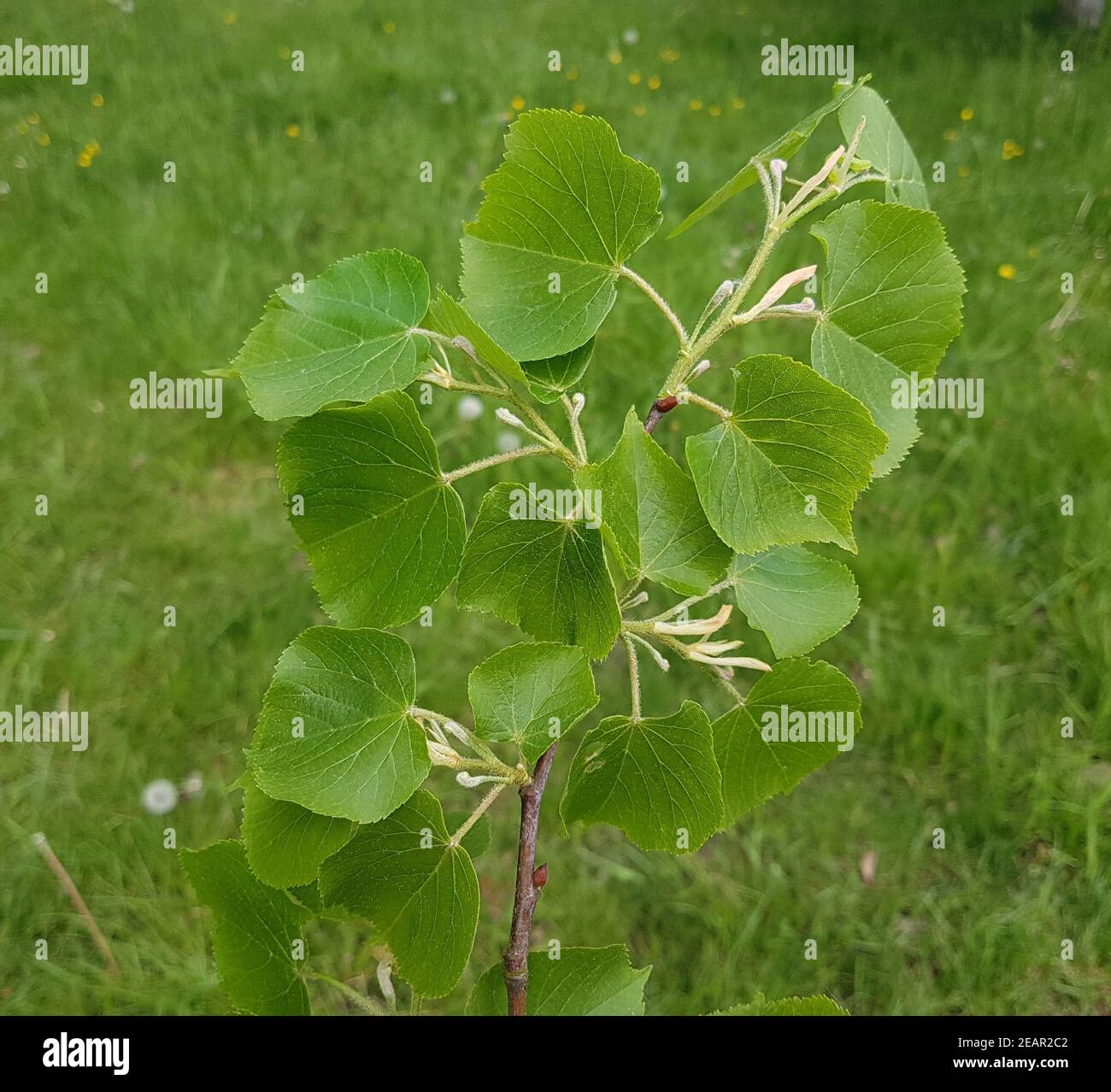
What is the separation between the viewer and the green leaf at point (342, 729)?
0.57 metres

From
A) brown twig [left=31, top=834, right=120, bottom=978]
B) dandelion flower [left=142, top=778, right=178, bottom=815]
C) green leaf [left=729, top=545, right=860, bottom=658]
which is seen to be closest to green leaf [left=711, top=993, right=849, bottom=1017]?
green leaf [left=729, top=545, right=860, bottom=658]

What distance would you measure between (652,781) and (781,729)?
120 millimetres

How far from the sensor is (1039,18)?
396 centimetres

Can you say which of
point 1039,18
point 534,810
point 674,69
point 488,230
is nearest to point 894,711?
point 534,810

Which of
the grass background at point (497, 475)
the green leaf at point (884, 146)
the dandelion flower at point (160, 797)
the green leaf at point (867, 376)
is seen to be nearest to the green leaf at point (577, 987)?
the green leaf at point (867, 376)

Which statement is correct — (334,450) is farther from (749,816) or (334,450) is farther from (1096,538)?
(1096,538)

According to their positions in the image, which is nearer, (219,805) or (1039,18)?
(219,805)

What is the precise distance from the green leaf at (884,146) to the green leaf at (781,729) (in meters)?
0.30

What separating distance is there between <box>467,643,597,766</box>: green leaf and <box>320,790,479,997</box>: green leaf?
0.07m

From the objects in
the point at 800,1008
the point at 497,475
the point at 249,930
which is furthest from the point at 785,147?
the point at 497,475

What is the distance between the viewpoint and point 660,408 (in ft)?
2.03

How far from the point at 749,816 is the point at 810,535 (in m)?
1.39

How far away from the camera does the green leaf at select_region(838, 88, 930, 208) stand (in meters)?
0.62

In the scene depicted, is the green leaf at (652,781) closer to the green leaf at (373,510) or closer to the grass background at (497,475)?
the green leaf at (373,510)
